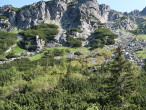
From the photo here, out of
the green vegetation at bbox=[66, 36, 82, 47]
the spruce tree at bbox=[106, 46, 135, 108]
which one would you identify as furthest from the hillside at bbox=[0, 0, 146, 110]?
the green vegetation at bbox=[66, 36, 82, 47]

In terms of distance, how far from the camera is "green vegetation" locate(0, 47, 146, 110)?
91.7 ft

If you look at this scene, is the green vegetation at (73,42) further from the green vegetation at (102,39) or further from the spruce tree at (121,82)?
the spruce tree at (121,82)

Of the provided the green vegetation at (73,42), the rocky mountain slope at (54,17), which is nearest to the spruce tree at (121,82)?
the green vegetation at (73,42)

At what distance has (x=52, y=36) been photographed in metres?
121

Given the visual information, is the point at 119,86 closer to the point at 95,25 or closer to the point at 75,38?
the point at 75,38

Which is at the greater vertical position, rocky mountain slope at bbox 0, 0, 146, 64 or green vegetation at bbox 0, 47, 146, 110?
rocky mountain slope at bbox 0, 0, 146, 64

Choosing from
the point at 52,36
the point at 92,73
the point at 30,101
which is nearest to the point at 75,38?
the point at 52,36

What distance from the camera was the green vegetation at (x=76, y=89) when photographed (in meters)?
27.9

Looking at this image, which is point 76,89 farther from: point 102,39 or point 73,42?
point 102,39

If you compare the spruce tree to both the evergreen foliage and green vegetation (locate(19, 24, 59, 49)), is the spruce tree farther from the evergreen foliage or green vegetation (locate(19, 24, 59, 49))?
green vegetation (locate(19, 24, 59, 49))

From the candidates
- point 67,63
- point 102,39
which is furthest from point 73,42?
point 67,63

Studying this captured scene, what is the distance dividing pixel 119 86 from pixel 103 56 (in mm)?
52628

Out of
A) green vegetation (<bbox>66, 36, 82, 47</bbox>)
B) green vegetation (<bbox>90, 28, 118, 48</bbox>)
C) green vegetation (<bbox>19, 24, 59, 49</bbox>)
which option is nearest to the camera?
green vegetation (<bbox>19, 24, 59, 49</bbox>)

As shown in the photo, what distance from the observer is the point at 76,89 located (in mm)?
46062
